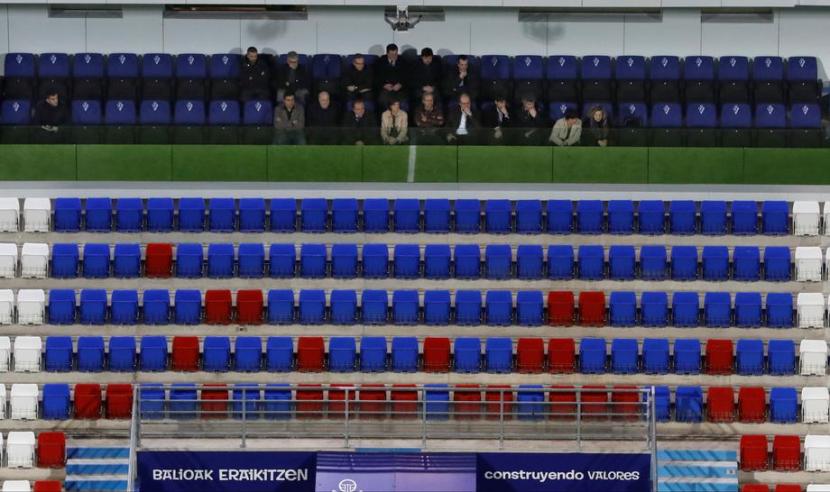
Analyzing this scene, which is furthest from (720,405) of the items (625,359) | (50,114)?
(50,114)

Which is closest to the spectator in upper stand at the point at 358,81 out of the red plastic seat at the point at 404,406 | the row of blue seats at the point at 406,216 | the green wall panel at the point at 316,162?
the green wall panel at the point at 316,162

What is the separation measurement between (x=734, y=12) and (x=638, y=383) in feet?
28.0

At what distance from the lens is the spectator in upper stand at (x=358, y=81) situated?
31641 mm

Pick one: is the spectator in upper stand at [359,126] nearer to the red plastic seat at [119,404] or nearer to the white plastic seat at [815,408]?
the red plastic seat at [119,404]

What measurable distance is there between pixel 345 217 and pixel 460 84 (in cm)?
300

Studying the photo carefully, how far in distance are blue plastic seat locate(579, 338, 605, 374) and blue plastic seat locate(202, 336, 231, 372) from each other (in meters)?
4.40

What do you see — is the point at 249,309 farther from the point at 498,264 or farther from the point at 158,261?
the point at 498,264

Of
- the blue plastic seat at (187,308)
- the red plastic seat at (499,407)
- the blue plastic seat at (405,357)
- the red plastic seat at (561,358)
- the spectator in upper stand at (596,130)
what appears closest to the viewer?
the red plastic seat at (499,407)

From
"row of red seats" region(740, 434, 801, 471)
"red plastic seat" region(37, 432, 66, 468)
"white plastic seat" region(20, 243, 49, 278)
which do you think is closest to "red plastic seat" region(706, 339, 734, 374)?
"row of red seats" region(740, 434, 801, 471)

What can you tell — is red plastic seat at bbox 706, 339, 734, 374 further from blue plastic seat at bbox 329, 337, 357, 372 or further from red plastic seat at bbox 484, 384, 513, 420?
blue plastic seat at bbox 329, 337, 357, 372

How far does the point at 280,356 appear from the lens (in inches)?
1080

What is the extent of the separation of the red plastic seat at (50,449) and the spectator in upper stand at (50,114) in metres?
6.31

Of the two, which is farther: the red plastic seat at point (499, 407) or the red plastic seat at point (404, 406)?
the red plastic seat at point (404, 406)

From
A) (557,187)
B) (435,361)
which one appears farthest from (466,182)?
(435,361)
